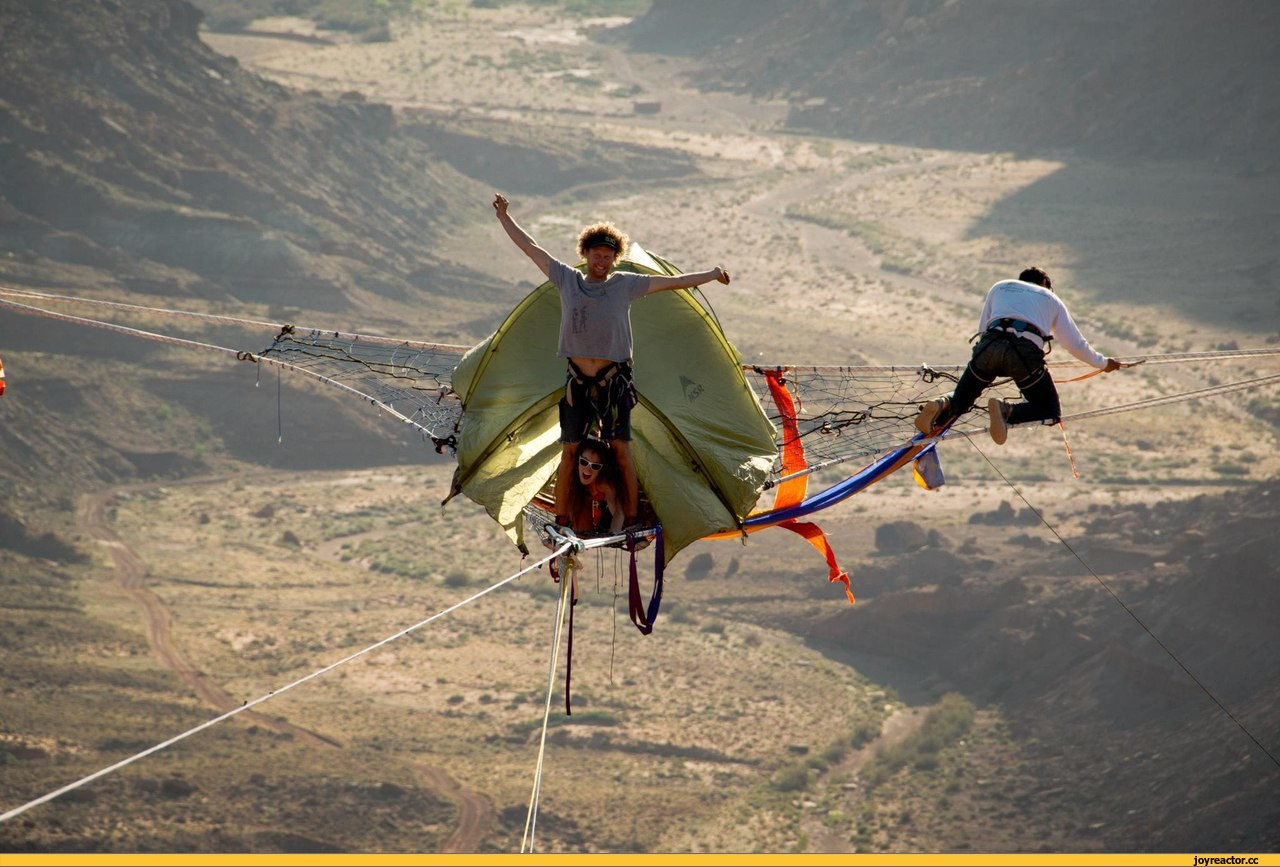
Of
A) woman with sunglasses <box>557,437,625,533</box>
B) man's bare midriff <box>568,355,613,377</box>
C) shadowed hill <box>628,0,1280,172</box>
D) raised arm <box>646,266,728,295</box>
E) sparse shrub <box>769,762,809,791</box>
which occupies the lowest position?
sparse shrub <box>769,762,809,791</box>

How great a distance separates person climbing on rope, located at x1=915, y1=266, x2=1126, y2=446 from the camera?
37.6 feet

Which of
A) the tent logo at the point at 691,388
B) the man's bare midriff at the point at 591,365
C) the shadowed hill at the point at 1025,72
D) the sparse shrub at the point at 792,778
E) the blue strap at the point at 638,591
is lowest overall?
the sparse shrub at the point at 792,778

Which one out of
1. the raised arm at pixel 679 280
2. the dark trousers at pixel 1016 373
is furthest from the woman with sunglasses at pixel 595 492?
the dark trousers at pixel 1016 373

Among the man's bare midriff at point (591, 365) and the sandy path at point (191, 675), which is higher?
the man's bare midriff at point (591, 365)

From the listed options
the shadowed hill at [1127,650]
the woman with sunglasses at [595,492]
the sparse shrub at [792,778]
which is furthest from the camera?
the sparse shrub at [792,778]

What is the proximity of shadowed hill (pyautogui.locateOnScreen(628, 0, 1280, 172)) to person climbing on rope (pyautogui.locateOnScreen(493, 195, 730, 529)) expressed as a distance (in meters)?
70.5

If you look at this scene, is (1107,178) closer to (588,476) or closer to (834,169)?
(834,169)

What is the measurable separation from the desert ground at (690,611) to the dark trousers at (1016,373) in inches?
287

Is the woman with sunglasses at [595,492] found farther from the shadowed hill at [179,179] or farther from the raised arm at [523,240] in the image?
the shadowed hill at [179,179]

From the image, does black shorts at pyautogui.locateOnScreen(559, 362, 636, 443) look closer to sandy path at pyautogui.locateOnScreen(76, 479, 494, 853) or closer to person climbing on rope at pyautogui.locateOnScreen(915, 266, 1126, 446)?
person climbing on rope at pyautogui.locateOnScreen(915, 266, 1126, 446)

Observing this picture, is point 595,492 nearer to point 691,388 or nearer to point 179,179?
point 691,388

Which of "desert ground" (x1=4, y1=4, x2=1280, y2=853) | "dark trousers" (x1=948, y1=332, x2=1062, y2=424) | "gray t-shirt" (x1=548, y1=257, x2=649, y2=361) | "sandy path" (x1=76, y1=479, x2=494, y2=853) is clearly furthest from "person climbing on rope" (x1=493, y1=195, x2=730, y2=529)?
"sandy path" (x1=76, y1=479, x2=494, y2=853)

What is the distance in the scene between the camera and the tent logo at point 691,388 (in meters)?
12.0

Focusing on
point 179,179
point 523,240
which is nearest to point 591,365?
point 523,240
